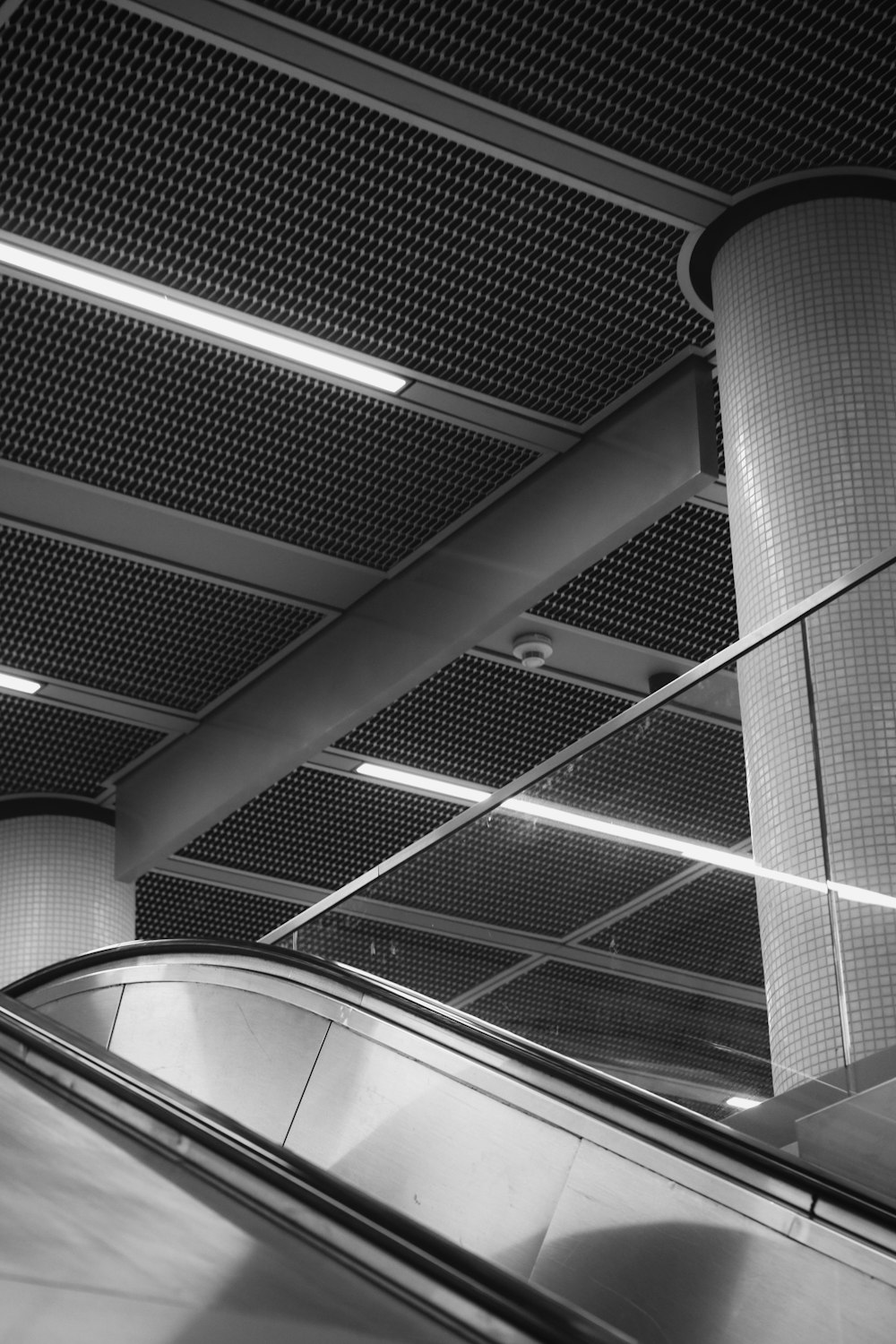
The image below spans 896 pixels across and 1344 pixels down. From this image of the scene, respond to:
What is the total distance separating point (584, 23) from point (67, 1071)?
5.54m

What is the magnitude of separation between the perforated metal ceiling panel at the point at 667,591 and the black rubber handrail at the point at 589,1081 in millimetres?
3879

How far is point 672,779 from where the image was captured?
5961mm

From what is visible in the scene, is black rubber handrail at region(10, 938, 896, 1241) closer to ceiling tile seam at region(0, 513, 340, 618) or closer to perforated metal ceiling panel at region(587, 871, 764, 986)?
perforated metal ceiling panel at region(587, 871, 764, 986)

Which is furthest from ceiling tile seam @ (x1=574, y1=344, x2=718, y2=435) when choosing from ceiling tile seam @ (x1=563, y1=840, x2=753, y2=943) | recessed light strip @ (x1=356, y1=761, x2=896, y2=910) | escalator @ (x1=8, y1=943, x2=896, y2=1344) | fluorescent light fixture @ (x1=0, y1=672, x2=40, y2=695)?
ceiling tile seam @ (x1=563, y1=840, x2=753, y2=943)

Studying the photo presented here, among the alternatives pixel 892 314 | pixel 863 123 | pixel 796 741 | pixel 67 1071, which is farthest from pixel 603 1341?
pixel 863 123

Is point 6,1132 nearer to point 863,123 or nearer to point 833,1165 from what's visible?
point 833,1165

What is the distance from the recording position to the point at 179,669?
11930 mm

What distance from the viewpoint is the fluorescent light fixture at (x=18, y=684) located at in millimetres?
11906

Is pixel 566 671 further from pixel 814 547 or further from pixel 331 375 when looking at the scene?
pixel 814 547

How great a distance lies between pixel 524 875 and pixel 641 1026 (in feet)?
2.70

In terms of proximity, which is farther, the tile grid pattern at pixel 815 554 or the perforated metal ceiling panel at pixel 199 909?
the perforated metal ceiling panel at pixel 199 909

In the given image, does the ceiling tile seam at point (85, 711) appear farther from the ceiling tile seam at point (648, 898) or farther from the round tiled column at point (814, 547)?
the ceiling tile seam at point (648, 898)

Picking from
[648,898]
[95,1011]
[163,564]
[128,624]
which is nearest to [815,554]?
[648,898]

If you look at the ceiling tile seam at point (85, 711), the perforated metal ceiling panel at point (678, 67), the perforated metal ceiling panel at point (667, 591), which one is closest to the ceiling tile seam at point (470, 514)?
the perforated metal ceiling panel at point (667, 591)
